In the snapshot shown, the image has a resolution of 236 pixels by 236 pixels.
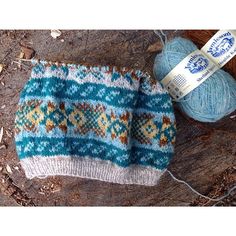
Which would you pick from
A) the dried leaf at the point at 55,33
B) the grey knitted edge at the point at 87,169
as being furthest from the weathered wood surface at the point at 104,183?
the grey knitted edge at the point at 87,169

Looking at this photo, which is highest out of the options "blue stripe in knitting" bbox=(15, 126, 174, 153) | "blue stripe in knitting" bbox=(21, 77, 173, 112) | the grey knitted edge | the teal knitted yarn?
the teal knitted yarn

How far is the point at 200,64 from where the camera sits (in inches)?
37.0

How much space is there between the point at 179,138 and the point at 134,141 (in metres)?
0.17

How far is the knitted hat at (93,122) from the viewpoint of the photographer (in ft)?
3.06

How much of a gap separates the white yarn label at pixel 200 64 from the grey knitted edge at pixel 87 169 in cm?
21

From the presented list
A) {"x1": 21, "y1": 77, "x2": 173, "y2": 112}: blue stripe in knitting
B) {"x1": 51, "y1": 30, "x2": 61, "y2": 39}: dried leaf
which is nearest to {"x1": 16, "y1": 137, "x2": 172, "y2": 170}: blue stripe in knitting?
{"x1": 21, "y1": 77, "x2": 173, "y2": 112}: blue stripe in knitting

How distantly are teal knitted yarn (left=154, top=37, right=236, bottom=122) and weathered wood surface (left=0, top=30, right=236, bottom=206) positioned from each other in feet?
0.33

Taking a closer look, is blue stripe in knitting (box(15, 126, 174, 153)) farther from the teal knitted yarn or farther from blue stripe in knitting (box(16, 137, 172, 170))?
the teal knitted yarn

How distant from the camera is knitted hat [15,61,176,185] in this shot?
93 cm

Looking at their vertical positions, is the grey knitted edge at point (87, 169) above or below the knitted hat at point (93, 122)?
below

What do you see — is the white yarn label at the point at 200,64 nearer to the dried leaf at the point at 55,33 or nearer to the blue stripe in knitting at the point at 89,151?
the blue stripe in knitting at the point at 89,151

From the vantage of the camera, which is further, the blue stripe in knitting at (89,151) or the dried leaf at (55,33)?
the dried leaf at (55,33)
